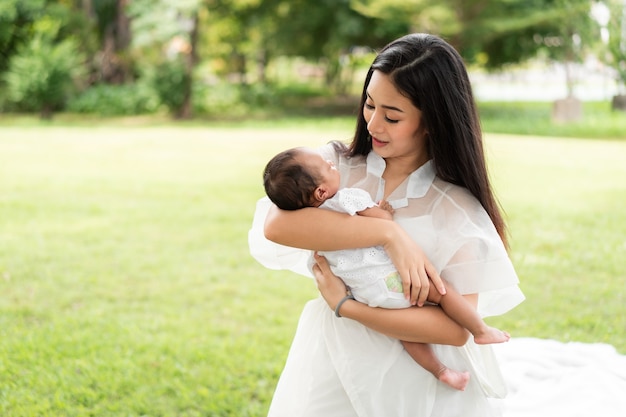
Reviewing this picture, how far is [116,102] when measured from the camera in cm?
1762

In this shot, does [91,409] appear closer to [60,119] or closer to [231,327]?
[231,327]

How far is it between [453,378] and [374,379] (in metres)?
0.22

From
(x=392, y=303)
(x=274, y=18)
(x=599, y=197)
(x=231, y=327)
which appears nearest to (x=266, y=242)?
(x=392, y=303)

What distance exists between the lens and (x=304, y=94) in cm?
2333

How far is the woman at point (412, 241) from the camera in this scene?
1.83m

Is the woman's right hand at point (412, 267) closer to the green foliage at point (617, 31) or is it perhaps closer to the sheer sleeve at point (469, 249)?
the sheer sleeve at point (469, 249)

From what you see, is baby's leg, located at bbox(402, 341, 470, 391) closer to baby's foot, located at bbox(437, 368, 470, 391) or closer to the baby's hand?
baby's foot, located at bbox(437, 368, 470, 391)

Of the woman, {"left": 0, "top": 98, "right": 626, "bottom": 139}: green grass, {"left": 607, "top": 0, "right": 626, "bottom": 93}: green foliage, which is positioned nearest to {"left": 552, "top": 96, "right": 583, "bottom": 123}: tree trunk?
{"left": 0, "top": 98, "right": 626, "bottom": 139}: green grass

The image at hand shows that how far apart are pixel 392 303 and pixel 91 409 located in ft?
6.31

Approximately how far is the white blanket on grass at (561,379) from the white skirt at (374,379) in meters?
0.89

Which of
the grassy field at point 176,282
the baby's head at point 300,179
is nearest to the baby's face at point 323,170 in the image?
the baby's head at point 300,179

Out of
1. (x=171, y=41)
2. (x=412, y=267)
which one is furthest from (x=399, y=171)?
(x=171, y=41)

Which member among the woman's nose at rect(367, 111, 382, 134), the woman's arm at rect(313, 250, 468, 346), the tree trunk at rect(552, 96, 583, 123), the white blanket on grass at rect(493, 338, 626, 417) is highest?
the woman's nose at rect(367, 111, 382, 134)

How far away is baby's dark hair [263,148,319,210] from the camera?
1.86m
